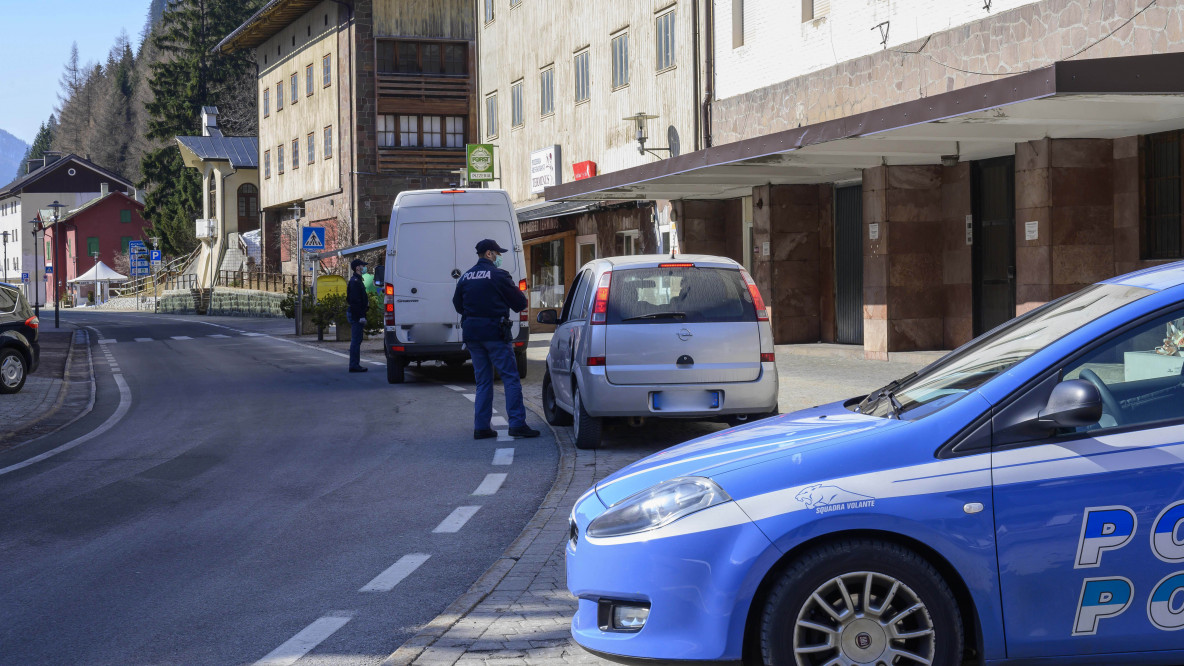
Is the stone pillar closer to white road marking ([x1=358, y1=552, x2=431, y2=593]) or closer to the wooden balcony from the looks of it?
white road marking ([x1=358, y1=552, x2=431, y2=593])

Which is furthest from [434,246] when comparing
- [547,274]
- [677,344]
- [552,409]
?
[547,274]

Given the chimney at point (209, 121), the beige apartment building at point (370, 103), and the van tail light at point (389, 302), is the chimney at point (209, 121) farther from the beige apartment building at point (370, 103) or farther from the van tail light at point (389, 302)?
the van tail light at point (389, 302)

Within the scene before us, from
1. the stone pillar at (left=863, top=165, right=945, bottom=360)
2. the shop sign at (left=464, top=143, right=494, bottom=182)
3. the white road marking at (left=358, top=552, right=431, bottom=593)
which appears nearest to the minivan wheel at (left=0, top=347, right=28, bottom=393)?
the stone pillar at (left=863, top=165, right=945, bottom=360)

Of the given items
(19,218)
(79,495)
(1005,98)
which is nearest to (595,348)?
(79,495)

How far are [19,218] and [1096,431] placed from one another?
127 m

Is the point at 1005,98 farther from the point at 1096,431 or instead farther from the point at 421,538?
the point at 1096,431

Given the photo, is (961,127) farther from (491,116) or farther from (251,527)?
(491,116)

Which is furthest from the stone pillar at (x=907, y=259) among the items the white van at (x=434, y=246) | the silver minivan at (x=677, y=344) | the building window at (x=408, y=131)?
the building window at (x=408, y=131)

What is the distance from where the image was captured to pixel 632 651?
4180 millimetres

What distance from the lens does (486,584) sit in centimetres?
588

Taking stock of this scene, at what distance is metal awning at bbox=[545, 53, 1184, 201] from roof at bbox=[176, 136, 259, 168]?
54.2 metres

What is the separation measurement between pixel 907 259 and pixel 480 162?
18.0 m

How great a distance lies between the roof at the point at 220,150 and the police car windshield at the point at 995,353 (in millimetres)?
71641

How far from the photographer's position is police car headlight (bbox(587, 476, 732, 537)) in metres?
4.16
